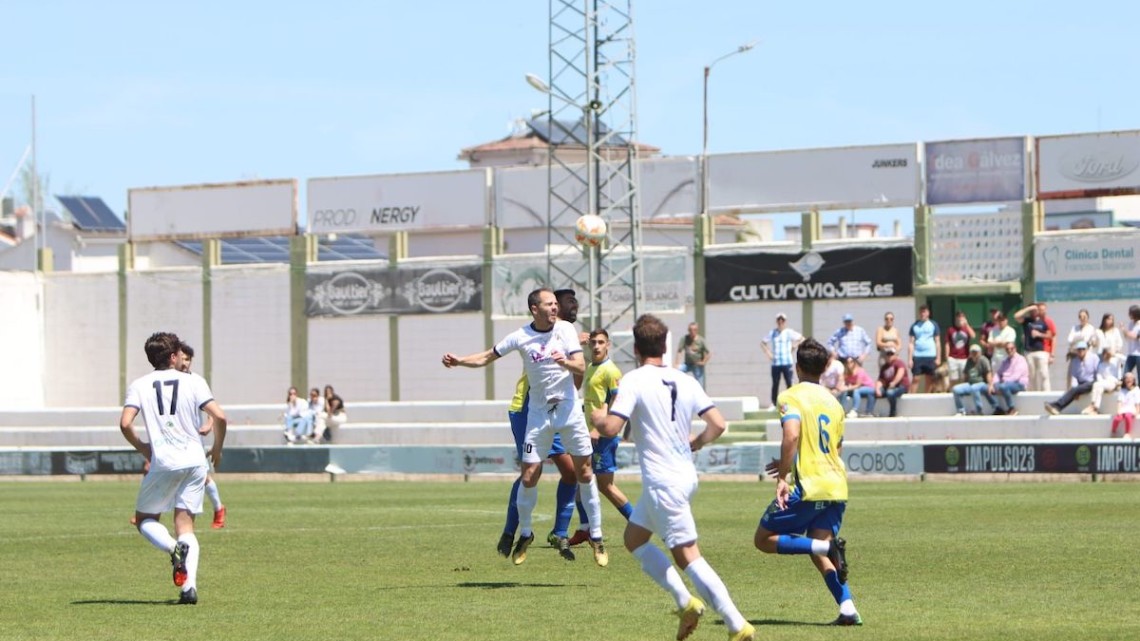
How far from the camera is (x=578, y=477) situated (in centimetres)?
1503

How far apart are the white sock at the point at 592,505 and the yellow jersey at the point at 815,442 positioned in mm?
4441

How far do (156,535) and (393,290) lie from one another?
36.7 meters

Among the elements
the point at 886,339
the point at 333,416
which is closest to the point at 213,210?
the point at 333,416

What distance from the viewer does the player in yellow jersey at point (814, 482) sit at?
1085cm

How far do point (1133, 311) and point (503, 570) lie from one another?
19135mm

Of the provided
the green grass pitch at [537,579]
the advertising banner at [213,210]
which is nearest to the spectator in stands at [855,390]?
the green grass pitch at [537,579]

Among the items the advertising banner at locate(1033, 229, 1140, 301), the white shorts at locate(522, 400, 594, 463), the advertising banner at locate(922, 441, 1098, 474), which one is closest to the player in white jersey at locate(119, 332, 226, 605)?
the white shorts at locate(522, 400, 594, 463)

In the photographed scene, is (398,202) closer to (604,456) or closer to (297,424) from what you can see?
(297,424)

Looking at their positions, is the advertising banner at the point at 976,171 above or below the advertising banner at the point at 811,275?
above

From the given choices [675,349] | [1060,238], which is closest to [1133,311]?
[1060,238]

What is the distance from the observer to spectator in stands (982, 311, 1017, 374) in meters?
34.0

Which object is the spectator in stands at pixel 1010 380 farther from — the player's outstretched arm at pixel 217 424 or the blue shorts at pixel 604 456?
the player's outstretched arm at pixel 217 424

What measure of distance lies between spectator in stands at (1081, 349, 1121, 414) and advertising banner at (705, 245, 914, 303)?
33.2 feet

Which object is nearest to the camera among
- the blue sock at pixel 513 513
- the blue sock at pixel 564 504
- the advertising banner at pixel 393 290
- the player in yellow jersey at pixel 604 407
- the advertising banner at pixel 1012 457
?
the blue sock at pixel 513 513
